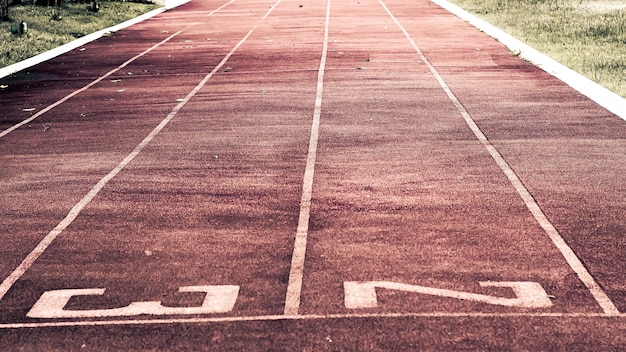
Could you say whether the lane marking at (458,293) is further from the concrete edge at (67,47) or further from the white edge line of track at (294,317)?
the concrete edge at (67,47)

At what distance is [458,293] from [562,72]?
11.0m

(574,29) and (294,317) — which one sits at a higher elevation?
(294,317)

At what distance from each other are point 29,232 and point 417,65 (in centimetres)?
1140

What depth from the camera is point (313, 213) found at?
8258 mm

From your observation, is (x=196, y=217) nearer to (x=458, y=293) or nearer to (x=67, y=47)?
(x=458, y=293)

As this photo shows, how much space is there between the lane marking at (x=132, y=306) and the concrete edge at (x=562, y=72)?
7.87m

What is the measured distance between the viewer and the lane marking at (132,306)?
5.97 metres

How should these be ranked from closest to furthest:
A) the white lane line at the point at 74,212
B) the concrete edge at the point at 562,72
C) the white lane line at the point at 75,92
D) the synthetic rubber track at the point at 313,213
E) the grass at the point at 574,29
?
the synthetic rubber track at the point at 313,213 < the white lane line at the point at 74,212 < the white lane line at the point at 75,92 < the concrete edge at the point at 562,72 < the grass at the point at 574,29

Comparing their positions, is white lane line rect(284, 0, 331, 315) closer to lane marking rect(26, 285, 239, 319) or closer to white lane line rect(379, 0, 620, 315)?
lane marking rect(26, 285, 239, 319)

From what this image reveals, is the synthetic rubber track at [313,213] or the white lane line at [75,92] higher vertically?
the synthetic rubber track at [313,213]

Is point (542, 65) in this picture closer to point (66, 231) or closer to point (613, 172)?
point (613, 172)

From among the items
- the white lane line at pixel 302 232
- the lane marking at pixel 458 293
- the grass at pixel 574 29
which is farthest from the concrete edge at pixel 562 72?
the lane marking at pixel 458 293

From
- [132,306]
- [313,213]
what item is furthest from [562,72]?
[132,306]

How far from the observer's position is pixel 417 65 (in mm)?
18188
